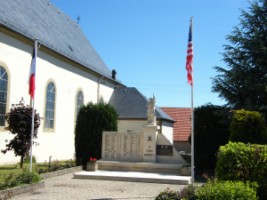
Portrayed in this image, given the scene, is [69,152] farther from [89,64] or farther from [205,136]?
[205,136]

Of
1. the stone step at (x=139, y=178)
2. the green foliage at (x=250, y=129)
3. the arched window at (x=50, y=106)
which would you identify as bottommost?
the stone step at (x=139, y=178)

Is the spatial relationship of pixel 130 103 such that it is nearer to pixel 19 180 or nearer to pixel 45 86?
pixel 45 86

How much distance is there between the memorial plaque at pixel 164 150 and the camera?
17866 mm

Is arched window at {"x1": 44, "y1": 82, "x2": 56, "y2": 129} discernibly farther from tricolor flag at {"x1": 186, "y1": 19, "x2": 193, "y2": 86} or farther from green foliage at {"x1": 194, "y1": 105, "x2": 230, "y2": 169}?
tricolor flag at {"x1": 186, "y1": 19, "x2": 193, "y2": 86}

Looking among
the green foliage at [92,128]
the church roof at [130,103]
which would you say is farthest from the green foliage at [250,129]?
the church roof at [130,103]

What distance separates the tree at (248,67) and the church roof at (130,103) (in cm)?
1310

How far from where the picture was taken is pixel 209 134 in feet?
58.5

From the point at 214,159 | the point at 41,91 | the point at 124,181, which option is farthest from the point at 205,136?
the point at 41,91

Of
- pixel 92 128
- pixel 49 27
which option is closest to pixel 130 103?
pixel 49 27

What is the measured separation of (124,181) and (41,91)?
10274 mm

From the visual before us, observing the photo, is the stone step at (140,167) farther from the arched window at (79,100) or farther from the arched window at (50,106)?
the arched window at (79,100)

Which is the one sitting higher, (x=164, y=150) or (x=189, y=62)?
(x=189, y=62)

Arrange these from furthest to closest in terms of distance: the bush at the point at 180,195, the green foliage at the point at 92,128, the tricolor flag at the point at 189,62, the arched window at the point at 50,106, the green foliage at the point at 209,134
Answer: the arched window at the point at 50,106, the green foliage at the point at 92,128, the green foliage at the point at 209,134, the tricolor flag at the point at 189,62, the bush at the point at 180,195

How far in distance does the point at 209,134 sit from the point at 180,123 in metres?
23.9
